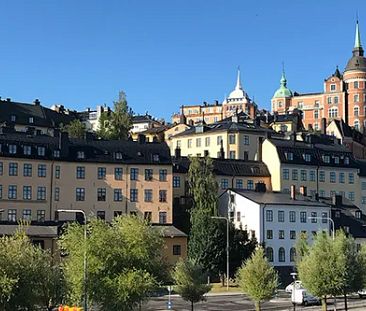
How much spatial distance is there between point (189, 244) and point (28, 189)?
21.5 metres

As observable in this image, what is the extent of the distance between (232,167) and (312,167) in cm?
1419

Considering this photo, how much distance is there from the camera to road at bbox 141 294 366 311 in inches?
2667

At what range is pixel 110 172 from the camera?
98.7 m

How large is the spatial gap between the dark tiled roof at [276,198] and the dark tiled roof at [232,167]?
6917 millimetres

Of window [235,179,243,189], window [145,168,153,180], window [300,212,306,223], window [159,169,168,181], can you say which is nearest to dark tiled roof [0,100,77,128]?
window [235,179,243,189]

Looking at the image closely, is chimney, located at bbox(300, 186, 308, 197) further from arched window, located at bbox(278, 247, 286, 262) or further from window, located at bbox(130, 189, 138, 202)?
window, located at bbox(130, 189, 138, 202)

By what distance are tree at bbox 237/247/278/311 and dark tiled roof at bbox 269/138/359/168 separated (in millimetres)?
55273

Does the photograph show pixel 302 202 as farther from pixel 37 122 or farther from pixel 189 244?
pixel 37 122

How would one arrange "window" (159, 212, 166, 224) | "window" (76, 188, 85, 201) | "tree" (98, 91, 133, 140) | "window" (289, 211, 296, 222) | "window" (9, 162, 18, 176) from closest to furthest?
"window" (9, 162, 18, 176)
"window" (76, 188, 85, 201)
"window" (159, 212, 166, 224)
"window" (289, 211, 296, 222)
"tree" (98, 91, 133, 140)

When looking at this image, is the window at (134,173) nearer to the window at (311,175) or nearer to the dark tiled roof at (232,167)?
the dark tiled roof at (232,167)

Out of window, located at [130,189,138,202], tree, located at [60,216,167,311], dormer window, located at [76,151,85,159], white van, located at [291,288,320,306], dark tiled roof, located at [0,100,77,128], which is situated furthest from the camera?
dark tiled roof, located at [0,100,77,128]

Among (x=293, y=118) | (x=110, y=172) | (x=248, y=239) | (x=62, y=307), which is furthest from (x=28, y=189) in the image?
(x=293, y=118)

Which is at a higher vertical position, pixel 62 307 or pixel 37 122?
pixel 37 122

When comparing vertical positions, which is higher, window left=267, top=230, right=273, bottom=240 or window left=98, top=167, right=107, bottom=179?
window left=98, top=167, right=107, bottom=179
